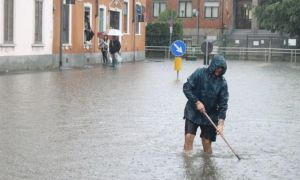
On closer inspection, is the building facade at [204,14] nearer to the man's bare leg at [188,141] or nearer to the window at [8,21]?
the window at [8,21]

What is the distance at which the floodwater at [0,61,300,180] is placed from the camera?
859 centimetres

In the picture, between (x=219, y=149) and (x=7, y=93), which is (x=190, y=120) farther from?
(x=7, y=93)

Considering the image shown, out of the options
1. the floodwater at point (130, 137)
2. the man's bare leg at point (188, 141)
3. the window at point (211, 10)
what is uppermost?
the window at point (211, 10)

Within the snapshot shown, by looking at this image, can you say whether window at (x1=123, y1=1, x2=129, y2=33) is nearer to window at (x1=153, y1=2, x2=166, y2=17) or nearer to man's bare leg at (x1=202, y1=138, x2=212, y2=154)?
window at (x1=153, y1=2, x2=166, y2=17)

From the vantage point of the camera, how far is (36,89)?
1950 cm

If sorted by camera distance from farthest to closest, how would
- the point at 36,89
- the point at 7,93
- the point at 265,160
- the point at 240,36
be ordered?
the point at 240,36 → the point at 36,89 → the point at 7,93 → the point at 265,160

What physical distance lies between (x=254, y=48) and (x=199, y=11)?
1232 centimetres

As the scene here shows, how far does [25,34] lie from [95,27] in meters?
9.89

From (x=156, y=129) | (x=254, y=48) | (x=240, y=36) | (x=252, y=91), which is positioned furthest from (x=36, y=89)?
(x=240, y=36)

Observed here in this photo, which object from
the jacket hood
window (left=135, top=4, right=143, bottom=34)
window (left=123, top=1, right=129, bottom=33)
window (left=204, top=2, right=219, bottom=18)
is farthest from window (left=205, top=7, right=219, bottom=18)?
the jacket hood

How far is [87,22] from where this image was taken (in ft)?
124

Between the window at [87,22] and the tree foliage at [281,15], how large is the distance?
21404 millimetres

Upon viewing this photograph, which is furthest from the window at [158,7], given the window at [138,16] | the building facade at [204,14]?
the window at [138,16]

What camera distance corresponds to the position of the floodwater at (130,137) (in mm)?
8586
